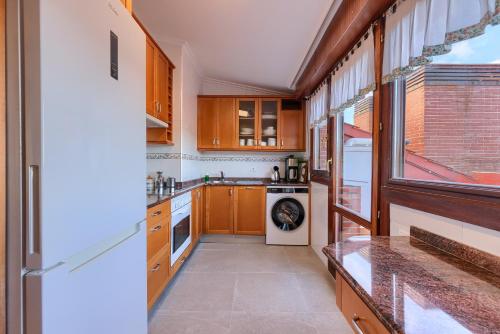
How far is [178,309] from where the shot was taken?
2062mm

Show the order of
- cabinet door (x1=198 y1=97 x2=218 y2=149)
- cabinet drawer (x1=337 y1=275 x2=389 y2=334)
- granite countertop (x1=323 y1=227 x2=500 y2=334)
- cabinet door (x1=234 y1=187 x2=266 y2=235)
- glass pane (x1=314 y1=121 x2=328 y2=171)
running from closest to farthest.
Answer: granite countertop (x1=323 y1=227 x2=500 y2=334) → cabinet drawer (x1=337 y1=275 x2=389 y2=334) → glass pane (x1=314 y1=121 x2=328 y2=171) → cabinet door (x1=234 y1=187 x2=266 y2=235) → cabinet door (x1=198 y1=97 x2=218 y2=149)

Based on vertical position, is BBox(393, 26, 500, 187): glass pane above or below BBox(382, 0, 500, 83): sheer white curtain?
below

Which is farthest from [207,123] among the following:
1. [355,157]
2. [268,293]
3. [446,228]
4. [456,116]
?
[446,228]

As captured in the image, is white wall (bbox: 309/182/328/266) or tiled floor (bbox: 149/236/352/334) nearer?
tiled floor (bbox: 149/236/352/334)

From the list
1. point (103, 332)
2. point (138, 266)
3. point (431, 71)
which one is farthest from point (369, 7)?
point (103, 332)

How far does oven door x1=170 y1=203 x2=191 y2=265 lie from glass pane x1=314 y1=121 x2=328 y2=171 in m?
1.75

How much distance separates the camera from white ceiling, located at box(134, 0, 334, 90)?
2199 mm

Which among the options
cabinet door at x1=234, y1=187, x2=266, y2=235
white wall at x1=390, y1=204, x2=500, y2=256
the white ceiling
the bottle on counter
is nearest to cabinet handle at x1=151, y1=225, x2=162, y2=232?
the bottle on counter

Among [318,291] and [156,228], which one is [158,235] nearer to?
[156,228]

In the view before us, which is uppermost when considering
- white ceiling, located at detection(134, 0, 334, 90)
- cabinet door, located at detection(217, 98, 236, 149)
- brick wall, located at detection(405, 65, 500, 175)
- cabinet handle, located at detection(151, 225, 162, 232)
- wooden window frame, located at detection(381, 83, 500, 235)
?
white ceiling, located at detection(134, 0, 334, 90)

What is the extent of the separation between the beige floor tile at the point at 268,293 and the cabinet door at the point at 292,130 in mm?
2071

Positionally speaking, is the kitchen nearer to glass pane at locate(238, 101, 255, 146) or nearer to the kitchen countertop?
the kitchen countertop

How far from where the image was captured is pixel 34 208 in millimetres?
753

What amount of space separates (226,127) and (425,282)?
3.59 m
